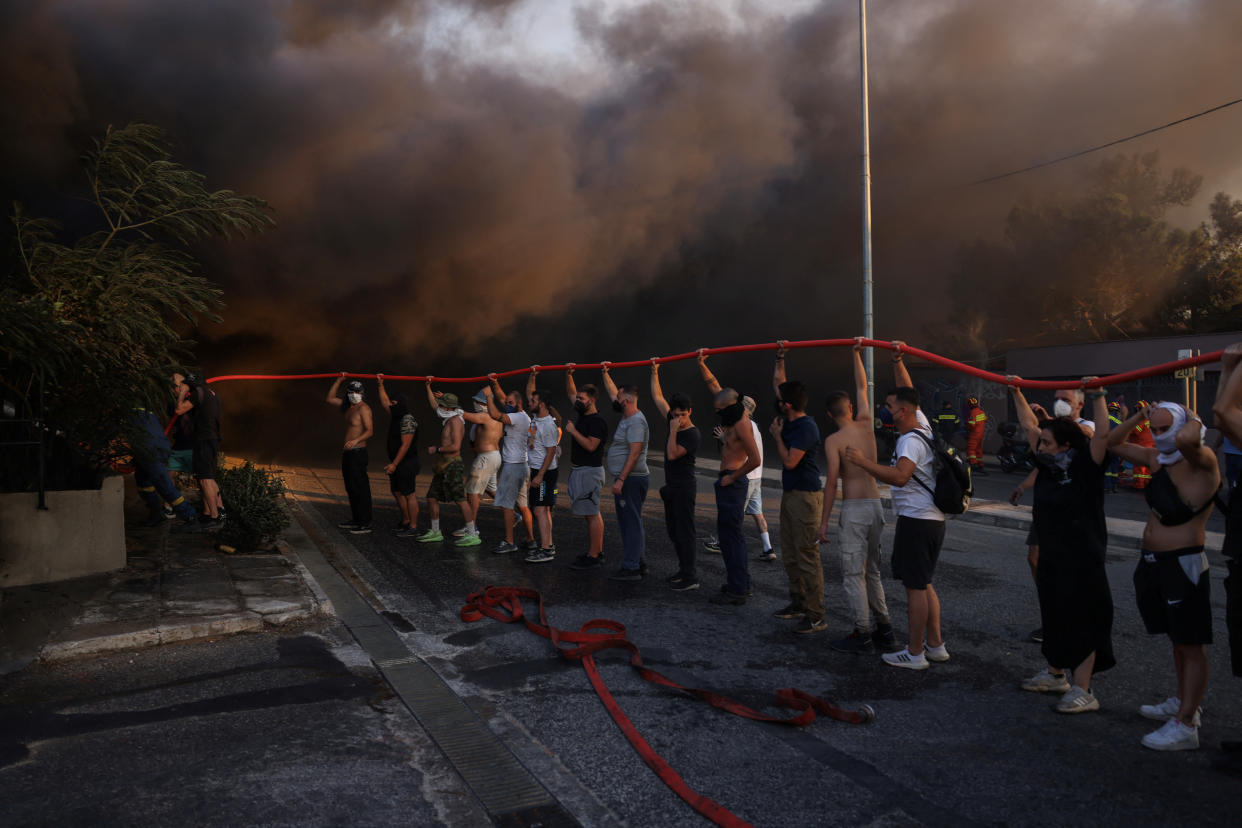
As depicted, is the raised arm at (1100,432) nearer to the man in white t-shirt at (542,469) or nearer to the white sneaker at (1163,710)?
the white sneaker at (1163,710)

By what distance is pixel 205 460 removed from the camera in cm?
723

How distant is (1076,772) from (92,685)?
420 centimetres

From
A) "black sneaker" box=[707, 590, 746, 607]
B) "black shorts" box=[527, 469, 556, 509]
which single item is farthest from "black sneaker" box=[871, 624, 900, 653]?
"black shorts" box=[527, 469, 556, 509]

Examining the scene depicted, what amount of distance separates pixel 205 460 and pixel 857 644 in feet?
19.1

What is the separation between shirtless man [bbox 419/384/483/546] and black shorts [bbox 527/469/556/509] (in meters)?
0.80

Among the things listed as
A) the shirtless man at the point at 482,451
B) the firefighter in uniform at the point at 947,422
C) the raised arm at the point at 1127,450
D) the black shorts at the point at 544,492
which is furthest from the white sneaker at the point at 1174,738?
the firefighter in uniform at the point at 947,422

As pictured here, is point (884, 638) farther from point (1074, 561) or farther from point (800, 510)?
point (1074, 561)

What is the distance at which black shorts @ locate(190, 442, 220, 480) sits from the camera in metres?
7.19

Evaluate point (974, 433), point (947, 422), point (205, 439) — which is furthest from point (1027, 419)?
point (974, 433)

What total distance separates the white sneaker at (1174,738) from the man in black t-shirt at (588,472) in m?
3.93

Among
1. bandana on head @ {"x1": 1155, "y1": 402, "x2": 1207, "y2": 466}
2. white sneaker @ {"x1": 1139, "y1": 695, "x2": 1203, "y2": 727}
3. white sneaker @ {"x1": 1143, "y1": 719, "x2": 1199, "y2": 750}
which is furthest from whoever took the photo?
white sneaker @ {"x1": 1139, "y1": 695, "x2": 1203, "y2": 727}

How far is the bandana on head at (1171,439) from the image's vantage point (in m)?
3.29

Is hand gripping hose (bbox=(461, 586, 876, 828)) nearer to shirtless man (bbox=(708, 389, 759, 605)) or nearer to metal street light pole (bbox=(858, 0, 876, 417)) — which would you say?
shirtless man (bbox=(708, 389, 759, 605))

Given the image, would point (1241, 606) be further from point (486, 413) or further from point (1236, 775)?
point (486, 413)
